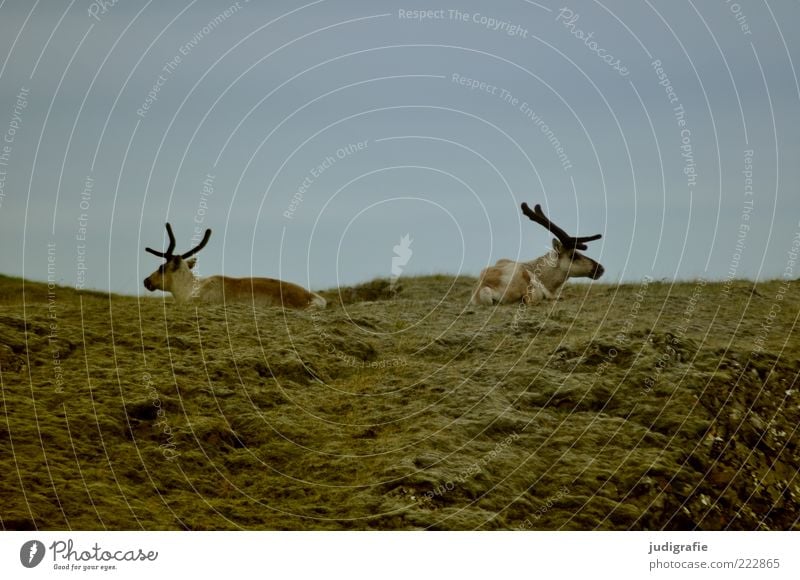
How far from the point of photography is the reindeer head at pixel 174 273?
19531mm

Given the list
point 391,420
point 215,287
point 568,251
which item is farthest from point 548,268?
point 391,420

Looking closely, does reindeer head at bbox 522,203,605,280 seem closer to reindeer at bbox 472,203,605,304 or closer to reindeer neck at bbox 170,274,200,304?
reindeer at bbox 472,203,605,304

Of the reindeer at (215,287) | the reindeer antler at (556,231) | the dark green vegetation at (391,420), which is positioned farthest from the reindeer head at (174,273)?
the reindeer antler at (556,231)

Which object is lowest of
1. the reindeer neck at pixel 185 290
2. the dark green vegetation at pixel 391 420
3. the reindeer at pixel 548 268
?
the dark green vegetation at pixel 391 420

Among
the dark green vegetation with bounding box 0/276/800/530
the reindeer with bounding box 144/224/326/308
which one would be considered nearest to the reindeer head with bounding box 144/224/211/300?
the reindeer with bounding box 144/224/326/308

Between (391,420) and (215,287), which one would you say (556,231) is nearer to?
(215,287)

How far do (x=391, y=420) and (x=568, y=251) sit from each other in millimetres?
8839

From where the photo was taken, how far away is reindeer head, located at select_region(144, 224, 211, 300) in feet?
64.1

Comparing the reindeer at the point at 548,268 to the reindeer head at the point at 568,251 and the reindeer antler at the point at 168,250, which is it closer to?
the reindeer head at the point at 568,251

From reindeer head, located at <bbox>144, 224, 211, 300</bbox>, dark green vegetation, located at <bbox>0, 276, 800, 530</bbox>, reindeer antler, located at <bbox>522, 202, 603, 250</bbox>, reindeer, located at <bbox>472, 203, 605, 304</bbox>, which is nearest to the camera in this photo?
dark green vegetation, located at <bbox>0, 276, 800, 530</bbox>

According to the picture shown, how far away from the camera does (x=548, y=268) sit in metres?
18.6

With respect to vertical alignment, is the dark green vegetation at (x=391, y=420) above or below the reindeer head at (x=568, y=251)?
below

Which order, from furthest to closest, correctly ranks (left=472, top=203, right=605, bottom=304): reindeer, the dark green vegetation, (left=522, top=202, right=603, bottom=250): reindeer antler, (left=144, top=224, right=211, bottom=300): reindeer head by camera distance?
1. (left=144, top=224, right=211, bottom=300): reindeer head
2. (left=522, top=202, right=603, bottom=250): reindeer antler
3. (left=472, top=203, right=605, bottom=304): reindeer
4. the dark green vegetation

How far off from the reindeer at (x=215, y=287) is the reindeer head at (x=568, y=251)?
4514 millimetres
